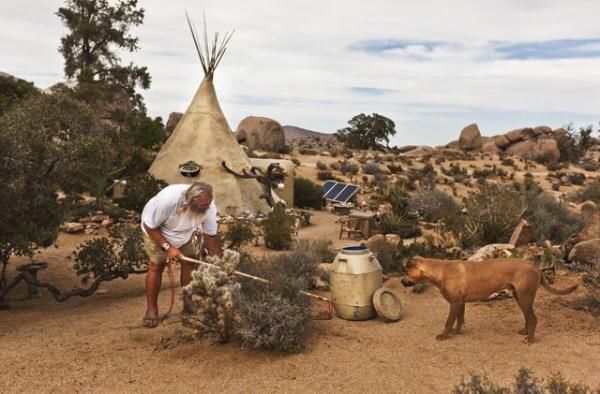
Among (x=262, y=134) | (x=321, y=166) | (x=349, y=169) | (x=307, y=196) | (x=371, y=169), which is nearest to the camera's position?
(x=307, y=196)

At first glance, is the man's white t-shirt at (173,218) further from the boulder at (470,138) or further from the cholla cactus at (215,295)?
the boulder at (470,138)

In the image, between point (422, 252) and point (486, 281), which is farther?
point (422, 252)

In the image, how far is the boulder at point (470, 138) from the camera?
4503 cm

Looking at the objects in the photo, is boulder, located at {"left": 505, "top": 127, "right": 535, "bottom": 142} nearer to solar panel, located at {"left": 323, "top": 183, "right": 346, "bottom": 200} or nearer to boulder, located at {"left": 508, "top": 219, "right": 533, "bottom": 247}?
solar panel, located at {"left": 323, "top": 183, "right": 346, "bottom": 200}

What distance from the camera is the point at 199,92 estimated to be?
52.3 ft

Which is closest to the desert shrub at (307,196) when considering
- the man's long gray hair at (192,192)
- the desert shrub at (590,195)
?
the desert shrub at (590,195)

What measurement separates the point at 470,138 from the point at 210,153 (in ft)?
112

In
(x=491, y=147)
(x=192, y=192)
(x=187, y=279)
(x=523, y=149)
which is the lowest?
(x=187, y=279)

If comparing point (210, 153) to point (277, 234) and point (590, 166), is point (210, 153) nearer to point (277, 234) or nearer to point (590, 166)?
point (277, 234)

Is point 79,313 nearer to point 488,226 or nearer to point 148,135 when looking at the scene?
point 488,226

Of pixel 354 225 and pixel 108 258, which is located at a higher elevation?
pixel 108 258

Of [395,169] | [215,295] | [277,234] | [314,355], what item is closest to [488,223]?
[277,234]

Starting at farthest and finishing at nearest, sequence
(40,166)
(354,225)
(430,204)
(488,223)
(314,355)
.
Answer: (430,204), (354,225), (488,223), (40,166), (314,355)

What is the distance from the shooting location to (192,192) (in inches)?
203
